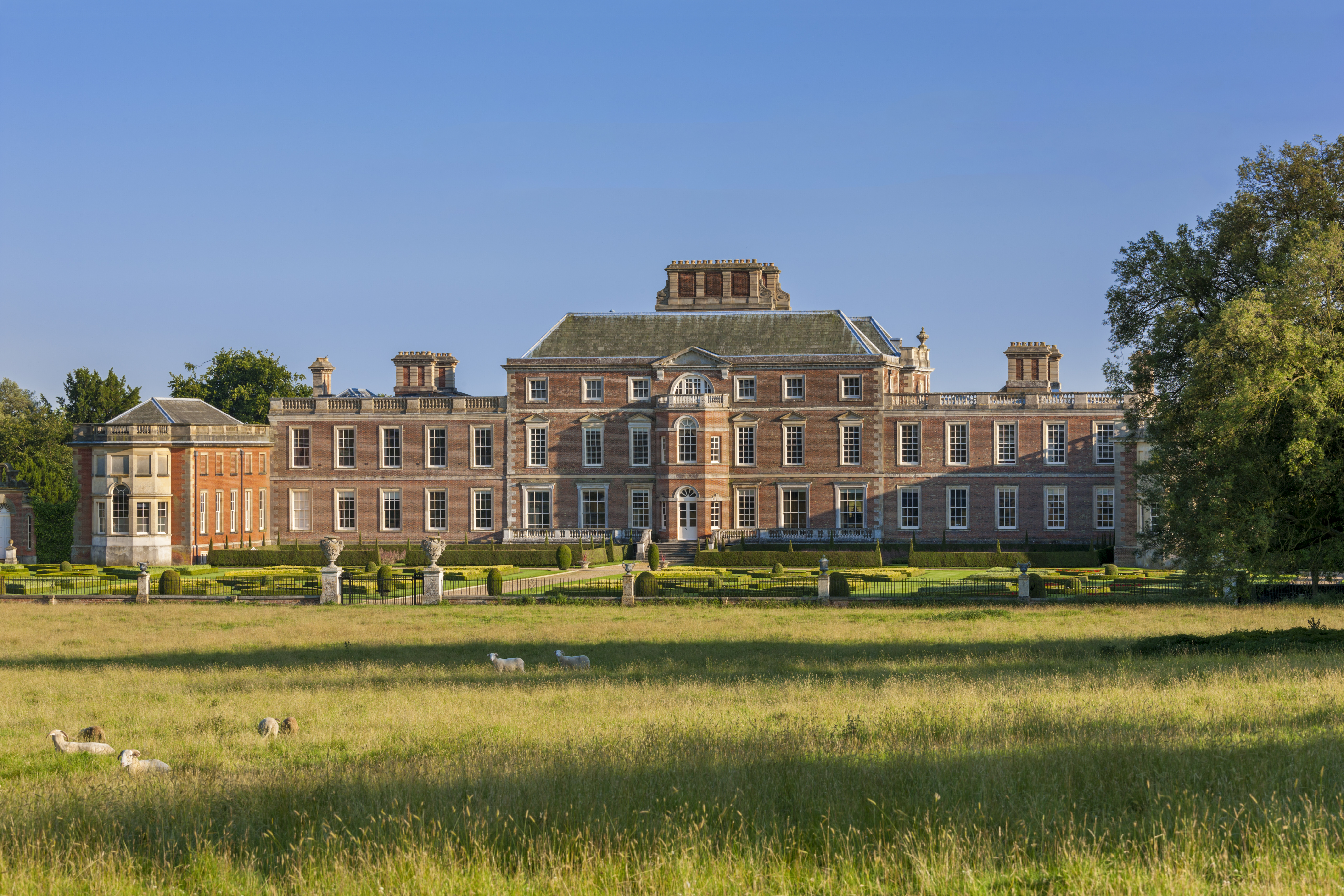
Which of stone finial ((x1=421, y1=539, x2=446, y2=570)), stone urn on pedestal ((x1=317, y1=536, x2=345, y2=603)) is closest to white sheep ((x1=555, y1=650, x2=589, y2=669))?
stone finial ((x1=421, y1=539, x2=446, y2=570))

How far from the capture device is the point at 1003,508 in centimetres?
5612

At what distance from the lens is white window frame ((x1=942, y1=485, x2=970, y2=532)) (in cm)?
5628

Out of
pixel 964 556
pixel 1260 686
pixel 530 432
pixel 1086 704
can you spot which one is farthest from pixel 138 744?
pixel 530 432

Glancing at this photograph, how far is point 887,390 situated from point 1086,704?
1756 inches

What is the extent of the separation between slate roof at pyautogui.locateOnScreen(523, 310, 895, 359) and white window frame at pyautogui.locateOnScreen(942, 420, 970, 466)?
4791mm

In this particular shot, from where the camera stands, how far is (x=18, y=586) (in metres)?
40.6

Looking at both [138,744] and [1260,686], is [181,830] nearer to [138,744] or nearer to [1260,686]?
[138,744]

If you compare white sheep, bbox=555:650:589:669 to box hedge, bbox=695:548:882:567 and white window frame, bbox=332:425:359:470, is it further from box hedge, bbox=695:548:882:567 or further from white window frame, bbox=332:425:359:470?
white window frame, bbox=332:425:359:470

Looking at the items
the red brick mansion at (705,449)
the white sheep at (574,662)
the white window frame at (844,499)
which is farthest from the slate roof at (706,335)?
the white sheep at (574,662)

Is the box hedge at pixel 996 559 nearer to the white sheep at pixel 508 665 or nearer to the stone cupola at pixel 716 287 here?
the stone cupola at pixel 716 287

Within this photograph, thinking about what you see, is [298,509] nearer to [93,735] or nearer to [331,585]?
[331,585]

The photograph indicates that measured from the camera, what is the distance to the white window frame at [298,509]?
59625 mm

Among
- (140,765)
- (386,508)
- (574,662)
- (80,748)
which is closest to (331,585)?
(574,662)

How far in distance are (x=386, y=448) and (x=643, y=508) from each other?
1323cm
